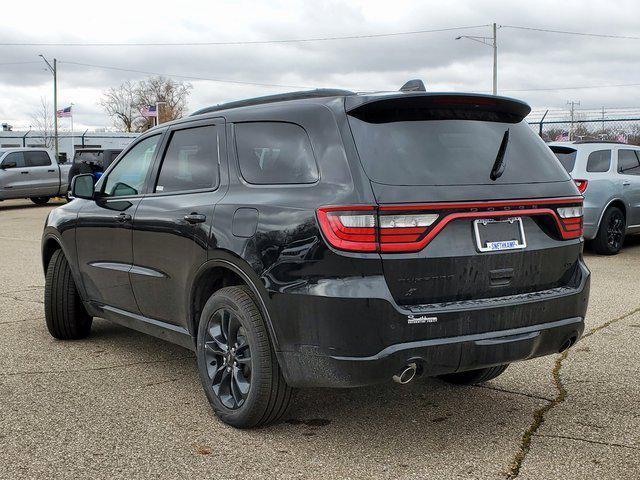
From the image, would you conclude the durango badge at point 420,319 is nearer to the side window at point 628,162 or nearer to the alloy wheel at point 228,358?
the alloy wheel at point 228,358

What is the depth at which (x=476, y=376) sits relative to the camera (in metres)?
4.90

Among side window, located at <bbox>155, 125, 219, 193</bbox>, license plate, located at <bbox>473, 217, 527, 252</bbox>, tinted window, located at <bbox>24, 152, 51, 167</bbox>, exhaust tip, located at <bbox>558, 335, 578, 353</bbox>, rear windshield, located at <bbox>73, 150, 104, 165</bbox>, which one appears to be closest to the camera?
license plate, located at <bbox>473, 217, 527, 252</bbox>

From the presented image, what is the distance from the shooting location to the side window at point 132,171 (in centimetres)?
520

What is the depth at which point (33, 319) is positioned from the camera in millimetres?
7109

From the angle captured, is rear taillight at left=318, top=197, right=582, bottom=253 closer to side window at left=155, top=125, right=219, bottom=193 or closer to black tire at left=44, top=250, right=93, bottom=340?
side window at left=155, top=125, right=219, bottom=193

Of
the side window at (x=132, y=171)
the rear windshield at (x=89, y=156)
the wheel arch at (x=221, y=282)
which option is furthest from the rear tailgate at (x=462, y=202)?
the rear windshield at (x=89, y=156)

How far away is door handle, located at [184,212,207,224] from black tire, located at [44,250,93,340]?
2110 millimetres

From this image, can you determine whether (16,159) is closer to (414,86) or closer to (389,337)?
(414,86)

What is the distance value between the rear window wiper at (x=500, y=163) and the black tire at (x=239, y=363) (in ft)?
4.47

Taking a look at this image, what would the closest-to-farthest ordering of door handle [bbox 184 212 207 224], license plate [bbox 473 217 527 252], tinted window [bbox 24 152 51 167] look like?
1. license plate [bbox 473 217 527 252]
2. door handle [bbox 184 212 207 224]
3. tinted window [bbox 24 152 51 167]

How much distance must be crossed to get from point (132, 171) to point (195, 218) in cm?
120

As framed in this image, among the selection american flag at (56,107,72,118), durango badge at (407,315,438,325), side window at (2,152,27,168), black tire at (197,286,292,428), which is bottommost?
black tire at (197,286,292,428)

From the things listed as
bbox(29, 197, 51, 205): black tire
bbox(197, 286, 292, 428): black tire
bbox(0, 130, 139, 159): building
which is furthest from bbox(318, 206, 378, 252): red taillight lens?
bbox(0, 130, 139, 159): building

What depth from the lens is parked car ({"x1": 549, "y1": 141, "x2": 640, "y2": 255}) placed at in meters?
11.5
